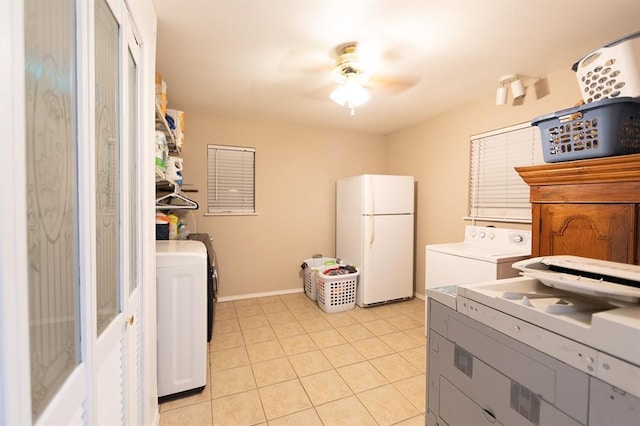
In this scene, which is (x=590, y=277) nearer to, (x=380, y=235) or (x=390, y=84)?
(x=390, y=84)

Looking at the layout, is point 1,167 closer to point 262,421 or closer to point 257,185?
point 262,421

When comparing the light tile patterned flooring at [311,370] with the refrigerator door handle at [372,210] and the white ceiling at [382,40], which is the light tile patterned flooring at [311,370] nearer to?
the refrigerator door handle at [372,210]

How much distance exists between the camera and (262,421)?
171 centimetres

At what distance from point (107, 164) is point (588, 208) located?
230 cm

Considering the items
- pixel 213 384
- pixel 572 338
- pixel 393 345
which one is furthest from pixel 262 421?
pixel 572 338

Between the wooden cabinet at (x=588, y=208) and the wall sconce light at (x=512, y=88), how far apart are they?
98 centimetres

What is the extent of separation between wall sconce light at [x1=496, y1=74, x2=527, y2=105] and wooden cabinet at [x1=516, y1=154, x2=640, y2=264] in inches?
38.6

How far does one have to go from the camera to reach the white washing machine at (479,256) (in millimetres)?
2211

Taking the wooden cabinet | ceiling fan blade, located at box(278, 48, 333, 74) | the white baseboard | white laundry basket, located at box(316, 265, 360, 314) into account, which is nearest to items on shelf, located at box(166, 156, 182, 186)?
ceiling fan blade, located at box(278, 48, 333, 74)

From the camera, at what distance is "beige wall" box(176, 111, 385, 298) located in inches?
139

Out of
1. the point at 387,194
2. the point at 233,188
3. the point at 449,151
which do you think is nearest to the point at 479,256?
the point at 387,194

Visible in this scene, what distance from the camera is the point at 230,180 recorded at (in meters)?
3.66

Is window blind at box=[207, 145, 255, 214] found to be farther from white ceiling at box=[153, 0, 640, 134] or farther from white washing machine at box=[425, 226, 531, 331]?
white washing machine at box=[425, 226, 531, 331]

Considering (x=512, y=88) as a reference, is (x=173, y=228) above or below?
below
